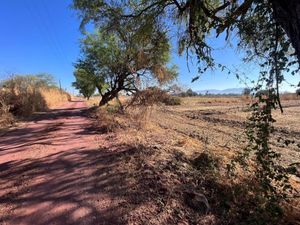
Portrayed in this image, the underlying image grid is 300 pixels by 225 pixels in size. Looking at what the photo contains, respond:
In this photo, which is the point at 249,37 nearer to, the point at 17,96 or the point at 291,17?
the point at 291,17

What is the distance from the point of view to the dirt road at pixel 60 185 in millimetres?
4371

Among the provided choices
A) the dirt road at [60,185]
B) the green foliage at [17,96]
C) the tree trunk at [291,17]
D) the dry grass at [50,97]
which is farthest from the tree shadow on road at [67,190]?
the dry grass at [50,97]

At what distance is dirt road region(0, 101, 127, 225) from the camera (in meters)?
4.37

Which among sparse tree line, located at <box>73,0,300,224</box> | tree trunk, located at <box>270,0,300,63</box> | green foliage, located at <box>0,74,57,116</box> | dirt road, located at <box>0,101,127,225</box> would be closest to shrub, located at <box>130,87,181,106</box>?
sparse tree line, located at <box>73,0,300,224</box>

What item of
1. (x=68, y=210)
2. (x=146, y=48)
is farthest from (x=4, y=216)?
(x=146, y=48)

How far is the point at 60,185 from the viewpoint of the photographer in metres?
5.45

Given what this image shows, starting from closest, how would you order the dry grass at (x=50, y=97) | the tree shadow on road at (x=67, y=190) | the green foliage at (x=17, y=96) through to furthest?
1. the tree shadow on road at (x=67, y=190)
2. the green foliage at (x=17, y=96)
3. the dry grass at (x=50, y=97)

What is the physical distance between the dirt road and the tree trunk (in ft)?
10.7

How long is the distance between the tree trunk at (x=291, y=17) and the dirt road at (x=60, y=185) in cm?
326

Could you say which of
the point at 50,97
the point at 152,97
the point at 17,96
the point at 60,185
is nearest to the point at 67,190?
the point at 60,185

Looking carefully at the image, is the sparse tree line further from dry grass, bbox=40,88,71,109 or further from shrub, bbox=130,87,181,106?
dry grass, bbox=40,88,71,109

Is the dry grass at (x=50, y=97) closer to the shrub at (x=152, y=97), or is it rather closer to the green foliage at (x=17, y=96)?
the green foliage at (x=17, y=96)

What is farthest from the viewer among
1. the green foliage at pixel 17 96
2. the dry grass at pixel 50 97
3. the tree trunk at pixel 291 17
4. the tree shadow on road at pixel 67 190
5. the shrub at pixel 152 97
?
the dry grass at pixel 50 97

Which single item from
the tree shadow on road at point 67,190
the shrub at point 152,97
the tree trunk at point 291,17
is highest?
the tree trunk at point 291,17
